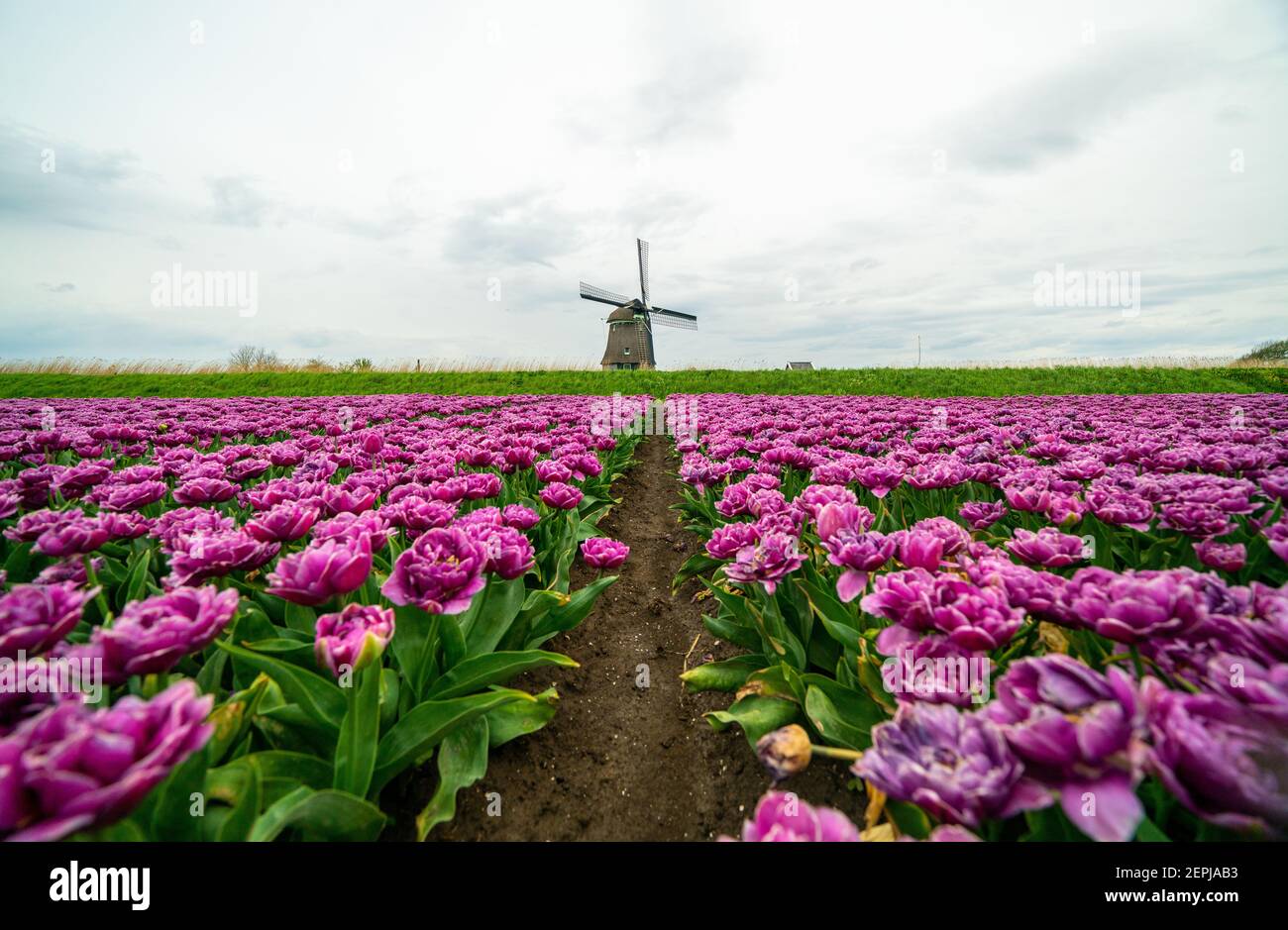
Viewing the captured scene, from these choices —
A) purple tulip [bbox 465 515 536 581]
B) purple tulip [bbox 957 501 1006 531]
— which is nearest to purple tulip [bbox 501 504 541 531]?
purple tulip [bbox 465 515 536 581]

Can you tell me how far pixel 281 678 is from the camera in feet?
6.19

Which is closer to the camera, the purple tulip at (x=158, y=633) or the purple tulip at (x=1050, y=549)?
the purple tulip at (x=158, y=633)

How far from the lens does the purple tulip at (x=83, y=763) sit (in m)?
0.85

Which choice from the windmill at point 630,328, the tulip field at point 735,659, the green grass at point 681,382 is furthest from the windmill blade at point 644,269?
the tulip field at point 735,659

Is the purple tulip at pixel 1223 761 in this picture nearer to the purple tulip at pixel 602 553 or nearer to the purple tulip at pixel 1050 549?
the purple tulip at pixel 1050 549

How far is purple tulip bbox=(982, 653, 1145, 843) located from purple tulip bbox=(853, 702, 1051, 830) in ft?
0.14

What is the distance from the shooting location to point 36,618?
1.36 m

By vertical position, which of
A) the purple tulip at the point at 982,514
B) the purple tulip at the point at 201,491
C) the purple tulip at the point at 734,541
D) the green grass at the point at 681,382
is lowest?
the purple tulip at the point at 734,541

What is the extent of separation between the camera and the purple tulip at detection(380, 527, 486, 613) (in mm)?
1765

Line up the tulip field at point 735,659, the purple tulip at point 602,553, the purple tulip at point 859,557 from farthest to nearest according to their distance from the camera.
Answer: the purple tulip at point 602,553, the purple tulip at point 859,557, the tulip field at point 735,659

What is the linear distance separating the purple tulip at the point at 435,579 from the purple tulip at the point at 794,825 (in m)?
1.08

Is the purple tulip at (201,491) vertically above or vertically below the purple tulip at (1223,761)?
above

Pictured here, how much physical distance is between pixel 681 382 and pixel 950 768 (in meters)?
22.2
